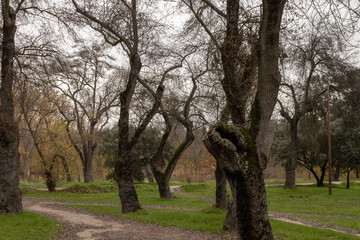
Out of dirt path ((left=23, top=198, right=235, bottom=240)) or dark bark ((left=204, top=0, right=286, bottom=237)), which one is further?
dirt path ((left=23, top=198, right=235, bottom=240))

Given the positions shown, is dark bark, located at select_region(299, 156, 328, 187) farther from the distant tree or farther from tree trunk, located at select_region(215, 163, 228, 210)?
tree trunk, located at select_region(215, 163, 228, 210)

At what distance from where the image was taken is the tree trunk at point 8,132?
35.3ft

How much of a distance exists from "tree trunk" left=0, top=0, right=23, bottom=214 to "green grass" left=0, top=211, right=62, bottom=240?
0.74 meters

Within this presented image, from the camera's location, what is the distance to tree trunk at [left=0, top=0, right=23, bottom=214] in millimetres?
10750

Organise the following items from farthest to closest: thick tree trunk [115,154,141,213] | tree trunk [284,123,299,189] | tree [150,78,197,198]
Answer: tree trunk [284,123,299,189] < tree [150,78,197,198] < thick tree trunk [115,154,141,213]

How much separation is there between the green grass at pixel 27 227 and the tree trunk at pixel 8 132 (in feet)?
2.43

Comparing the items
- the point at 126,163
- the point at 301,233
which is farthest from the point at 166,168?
the point at 301,233

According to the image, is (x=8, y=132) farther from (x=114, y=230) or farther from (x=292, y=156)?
(x=292, y=156)

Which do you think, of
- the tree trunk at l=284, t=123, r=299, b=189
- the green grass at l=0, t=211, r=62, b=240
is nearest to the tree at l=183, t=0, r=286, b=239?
the green grass at l=0, t=211, r=62, b=240

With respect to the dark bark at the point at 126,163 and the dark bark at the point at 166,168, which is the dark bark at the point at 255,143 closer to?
the dark bark at the point at 126,163

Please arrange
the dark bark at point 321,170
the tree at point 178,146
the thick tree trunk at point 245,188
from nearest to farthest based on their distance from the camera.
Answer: the thick tree trunk at point 245,188, the tree at point 178,146, the dark bark at point 321,170

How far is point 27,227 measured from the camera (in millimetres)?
9023

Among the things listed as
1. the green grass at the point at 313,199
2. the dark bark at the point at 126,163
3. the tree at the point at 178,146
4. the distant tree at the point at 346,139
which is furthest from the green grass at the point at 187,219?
the distant tree at the point at 346,139

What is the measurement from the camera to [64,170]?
23656 mm
